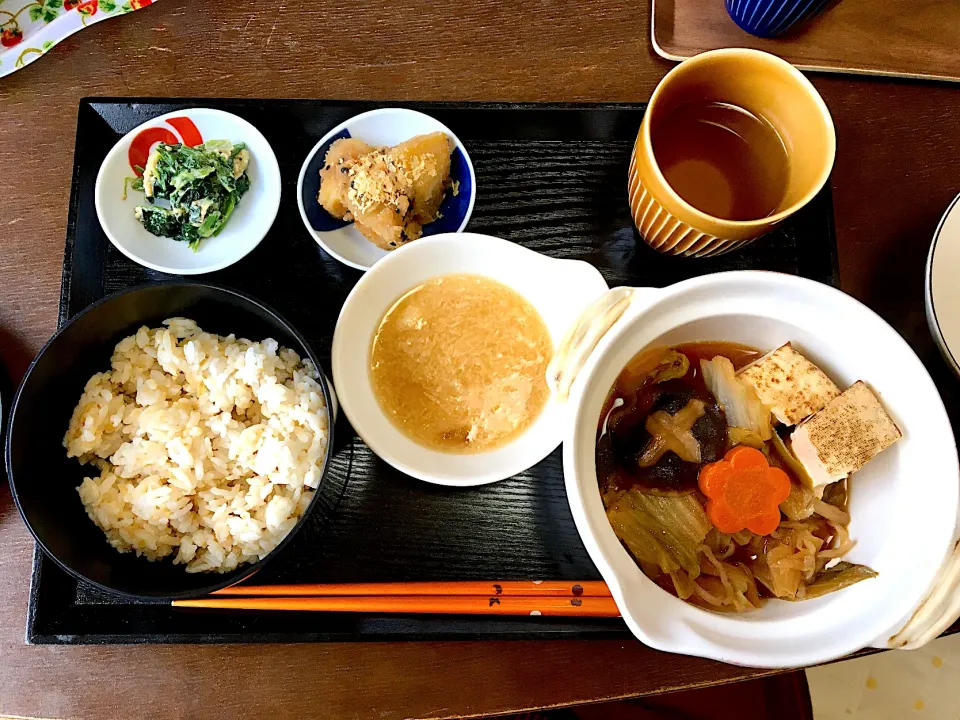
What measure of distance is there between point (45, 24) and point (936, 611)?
238 centimetres

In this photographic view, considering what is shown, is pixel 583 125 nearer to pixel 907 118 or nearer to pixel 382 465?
pixel 907 118

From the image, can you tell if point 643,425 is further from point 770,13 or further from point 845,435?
point 770,13

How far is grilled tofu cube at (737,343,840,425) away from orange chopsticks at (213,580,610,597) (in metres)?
0.53

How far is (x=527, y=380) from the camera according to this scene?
1591 mm

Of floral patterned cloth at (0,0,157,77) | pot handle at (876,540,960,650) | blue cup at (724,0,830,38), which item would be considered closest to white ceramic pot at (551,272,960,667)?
pot handle at (876,540,960,650)

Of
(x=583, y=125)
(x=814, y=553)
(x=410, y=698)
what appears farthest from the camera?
(x=583, y=125)

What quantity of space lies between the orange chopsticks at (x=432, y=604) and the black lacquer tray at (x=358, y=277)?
38 mm

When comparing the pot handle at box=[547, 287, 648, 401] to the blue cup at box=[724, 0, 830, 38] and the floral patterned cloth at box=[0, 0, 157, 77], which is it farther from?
the floral patterned cloth at box=[0, 0, 157, 77]

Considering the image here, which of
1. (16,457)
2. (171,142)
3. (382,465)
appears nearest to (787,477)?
(382,465)

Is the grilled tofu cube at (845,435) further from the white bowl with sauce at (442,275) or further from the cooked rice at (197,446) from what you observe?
the cooked rice at (197,446)

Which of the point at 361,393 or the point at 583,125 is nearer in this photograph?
the point at 361,393

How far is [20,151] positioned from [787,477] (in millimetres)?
1919

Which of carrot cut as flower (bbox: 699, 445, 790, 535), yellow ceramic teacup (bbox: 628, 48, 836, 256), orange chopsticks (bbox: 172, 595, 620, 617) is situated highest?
yellow ceramic teacup (bbox: 628, 48, 836, 256)

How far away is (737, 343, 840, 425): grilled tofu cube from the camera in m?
1.26
